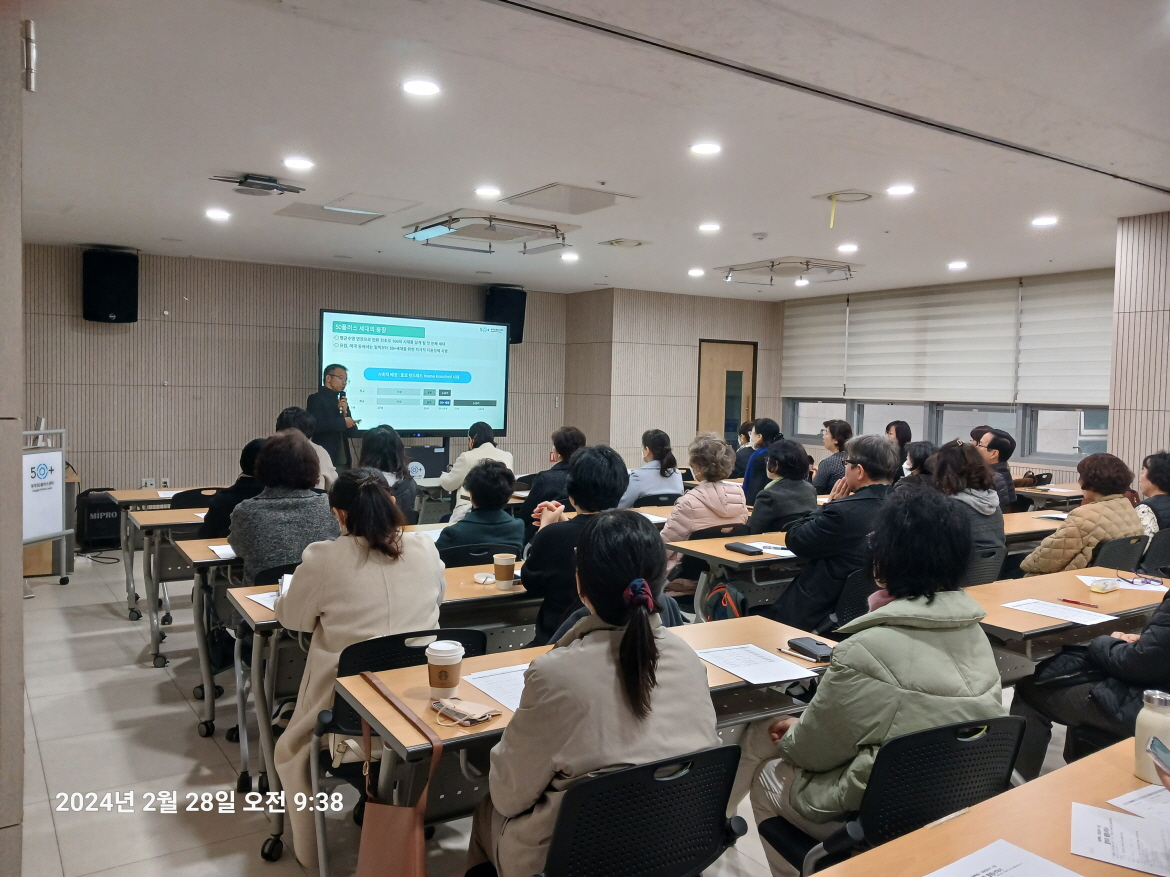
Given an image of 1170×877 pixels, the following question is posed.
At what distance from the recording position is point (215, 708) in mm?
3951

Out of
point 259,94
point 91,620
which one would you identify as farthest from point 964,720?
point 91,620

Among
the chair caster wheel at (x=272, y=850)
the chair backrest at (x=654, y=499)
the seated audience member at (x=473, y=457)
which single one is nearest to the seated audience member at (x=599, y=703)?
the chair caster wheel at (x=272, y=850)

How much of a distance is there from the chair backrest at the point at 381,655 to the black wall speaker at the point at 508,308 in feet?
25.5

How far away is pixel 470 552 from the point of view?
3.73 meters

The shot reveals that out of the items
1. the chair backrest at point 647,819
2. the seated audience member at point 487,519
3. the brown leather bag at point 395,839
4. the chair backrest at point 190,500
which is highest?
the seated audience member at point 487,519

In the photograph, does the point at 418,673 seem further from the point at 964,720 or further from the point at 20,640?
the point at 964,720

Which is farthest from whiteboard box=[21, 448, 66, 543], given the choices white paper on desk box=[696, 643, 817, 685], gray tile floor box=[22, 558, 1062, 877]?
white paper on desk box=[696, 643, 817, 685]

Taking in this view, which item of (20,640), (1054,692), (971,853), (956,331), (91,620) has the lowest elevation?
(91,620)

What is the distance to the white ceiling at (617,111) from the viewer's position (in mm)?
2986

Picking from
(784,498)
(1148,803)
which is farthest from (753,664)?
(784,498)

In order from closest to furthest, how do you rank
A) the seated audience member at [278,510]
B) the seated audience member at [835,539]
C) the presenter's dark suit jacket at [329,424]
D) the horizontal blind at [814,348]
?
the seated audience member at [278,510] → the seated audience member at [835,539] → the presenter's dark suit jacket at [329,424] → the horizontal blind at [814,348]

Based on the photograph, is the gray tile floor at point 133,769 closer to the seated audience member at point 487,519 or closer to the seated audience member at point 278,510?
the seated audience member at point 278,510

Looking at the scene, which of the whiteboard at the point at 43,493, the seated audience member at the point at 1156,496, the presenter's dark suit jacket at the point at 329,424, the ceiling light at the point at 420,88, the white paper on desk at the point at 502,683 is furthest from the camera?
the presenter's dark suit jacket at the point at 329,424

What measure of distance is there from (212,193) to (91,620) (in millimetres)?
2993
